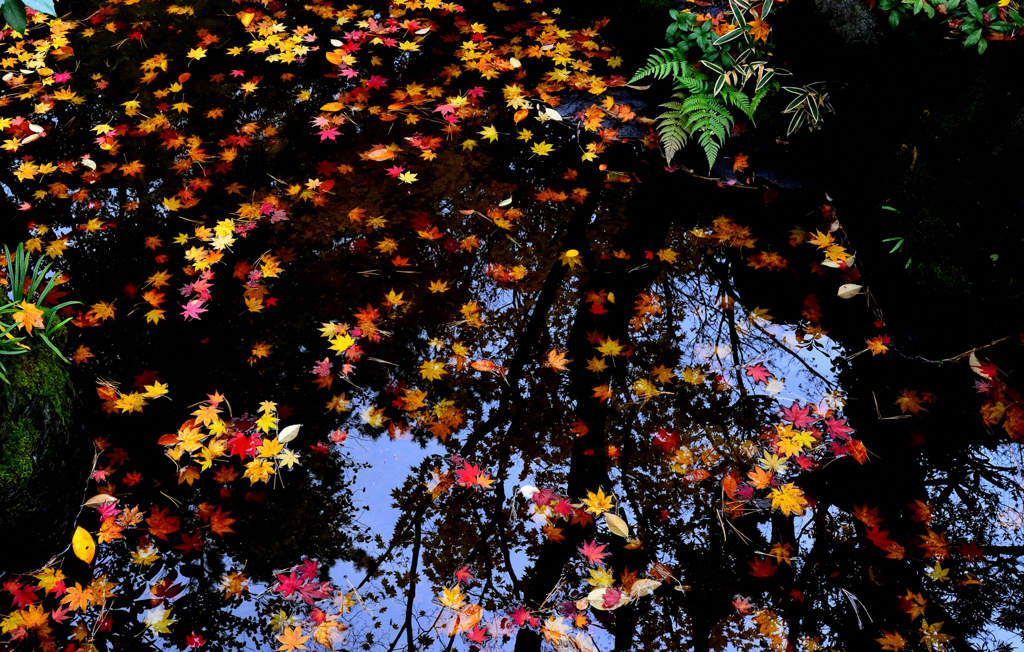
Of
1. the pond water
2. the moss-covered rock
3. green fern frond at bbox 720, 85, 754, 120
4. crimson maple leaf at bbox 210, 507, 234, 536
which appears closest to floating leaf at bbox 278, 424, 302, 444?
the pond water

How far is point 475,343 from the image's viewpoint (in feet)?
9.53

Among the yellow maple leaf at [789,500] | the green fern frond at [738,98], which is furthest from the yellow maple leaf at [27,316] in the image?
the green fern frond at [738,98]

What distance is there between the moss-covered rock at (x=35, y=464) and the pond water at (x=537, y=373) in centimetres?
2

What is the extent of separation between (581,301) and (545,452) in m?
0.89

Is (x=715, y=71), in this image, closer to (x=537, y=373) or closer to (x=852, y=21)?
(x=852, y=21)

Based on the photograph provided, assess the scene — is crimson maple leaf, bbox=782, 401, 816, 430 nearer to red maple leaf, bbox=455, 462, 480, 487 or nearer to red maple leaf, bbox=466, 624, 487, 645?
red maple leaf, bbox=455, 462, 480, 487

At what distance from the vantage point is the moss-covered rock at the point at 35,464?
6.54 ft

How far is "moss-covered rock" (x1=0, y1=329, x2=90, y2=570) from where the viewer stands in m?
1.99

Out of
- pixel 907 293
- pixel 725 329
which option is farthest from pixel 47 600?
pixel 907 293

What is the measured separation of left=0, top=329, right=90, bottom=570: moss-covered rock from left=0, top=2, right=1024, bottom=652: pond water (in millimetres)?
19

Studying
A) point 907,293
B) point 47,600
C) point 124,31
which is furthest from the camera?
point 124,31

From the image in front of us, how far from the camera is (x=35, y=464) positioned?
2039 millimetres

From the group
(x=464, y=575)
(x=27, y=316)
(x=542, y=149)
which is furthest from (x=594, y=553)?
(x=542, y=149)

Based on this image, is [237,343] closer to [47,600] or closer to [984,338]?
[47,600]
